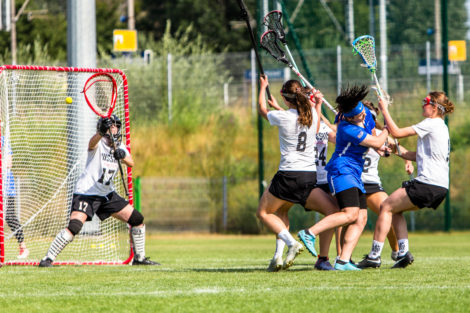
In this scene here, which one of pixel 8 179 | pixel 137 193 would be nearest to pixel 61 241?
pixel 8 179

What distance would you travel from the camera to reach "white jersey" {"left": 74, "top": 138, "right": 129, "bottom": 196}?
10289 millimetres

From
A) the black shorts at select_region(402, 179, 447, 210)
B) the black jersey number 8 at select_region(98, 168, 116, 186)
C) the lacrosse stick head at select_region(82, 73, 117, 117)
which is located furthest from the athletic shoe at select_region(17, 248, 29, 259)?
the black shorts at select_region(402, 179, 447, 210)

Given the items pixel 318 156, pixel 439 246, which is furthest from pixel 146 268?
pixel 439 246

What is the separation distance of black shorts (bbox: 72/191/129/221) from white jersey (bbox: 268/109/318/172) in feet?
8.27

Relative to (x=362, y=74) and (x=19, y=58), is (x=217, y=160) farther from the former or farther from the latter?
(x=19, y=58)

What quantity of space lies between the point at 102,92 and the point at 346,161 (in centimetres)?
397

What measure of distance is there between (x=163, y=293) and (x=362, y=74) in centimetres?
1207

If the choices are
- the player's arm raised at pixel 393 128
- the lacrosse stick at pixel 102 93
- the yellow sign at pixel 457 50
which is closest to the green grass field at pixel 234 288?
the player's arm raised at pixel 393 128

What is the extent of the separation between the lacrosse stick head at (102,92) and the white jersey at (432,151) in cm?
397

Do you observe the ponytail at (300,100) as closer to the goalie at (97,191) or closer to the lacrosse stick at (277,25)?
the lacrosse stick at (277,25)

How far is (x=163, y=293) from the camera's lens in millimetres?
7129

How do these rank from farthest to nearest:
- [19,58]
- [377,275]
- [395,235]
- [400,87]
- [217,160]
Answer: [19,58], [217,160], [400,87], [395,235], [377,275]

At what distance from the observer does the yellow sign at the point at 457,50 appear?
1755 centimetres

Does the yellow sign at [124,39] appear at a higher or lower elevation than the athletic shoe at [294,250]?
higher
